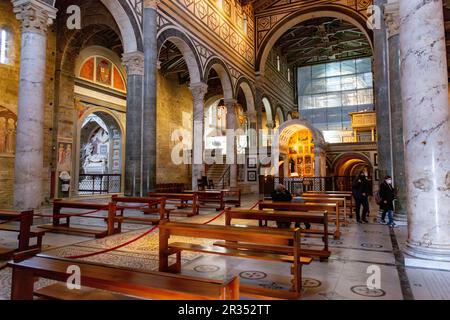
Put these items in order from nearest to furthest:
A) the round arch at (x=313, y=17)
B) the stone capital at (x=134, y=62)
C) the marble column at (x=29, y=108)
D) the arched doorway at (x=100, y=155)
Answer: the marble column at (x=29, y=108) → the stone capital at (x=134, y=62) → the arched doorway at (x=100, y=155) → the round arch at (x=313, y=17)

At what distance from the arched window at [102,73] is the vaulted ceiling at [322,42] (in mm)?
14171

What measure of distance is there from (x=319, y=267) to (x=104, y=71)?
15.4 metres

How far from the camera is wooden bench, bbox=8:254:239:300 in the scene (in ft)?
5.77

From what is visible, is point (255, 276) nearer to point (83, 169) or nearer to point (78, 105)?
point (78, 105)

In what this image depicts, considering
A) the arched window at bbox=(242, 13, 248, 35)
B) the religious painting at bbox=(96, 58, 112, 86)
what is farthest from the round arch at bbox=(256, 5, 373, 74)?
the religious painting at bbox=(96, 58, 112, 86)

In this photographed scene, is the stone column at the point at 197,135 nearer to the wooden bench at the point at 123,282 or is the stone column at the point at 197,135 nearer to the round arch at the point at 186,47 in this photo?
the round arch at the point at 186,47

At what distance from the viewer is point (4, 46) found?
11.4 metres

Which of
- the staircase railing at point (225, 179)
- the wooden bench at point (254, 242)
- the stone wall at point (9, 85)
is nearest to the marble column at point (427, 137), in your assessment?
the wooden bench at point (254, 242)

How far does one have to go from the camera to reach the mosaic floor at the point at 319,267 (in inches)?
134

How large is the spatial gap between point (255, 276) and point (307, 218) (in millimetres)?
1288

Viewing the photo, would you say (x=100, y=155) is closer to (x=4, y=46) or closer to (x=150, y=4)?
(x=4, y=46)

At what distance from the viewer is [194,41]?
1444 cm

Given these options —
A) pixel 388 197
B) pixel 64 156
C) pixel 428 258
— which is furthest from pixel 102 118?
pixel 428 258
